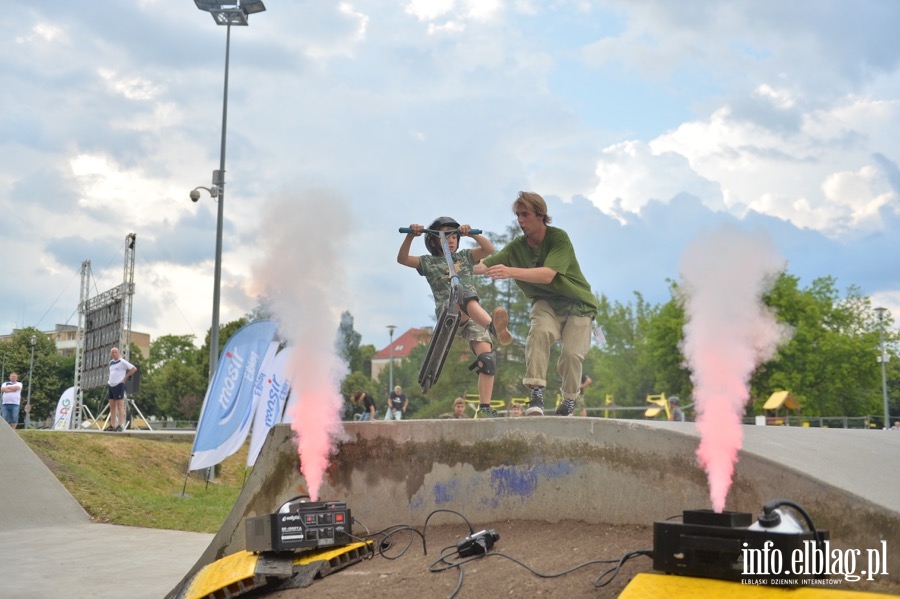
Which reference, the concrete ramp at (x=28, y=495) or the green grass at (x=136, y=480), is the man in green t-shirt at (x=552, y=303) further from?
the concrete ramp at (x=28, y=495)

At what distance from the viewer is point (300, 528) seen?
5.16 meters

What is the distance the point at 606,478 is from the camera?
4.93 meters

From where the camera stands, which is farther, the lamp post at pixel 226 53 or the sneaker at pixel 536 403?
the lamp post at pixel 226 53

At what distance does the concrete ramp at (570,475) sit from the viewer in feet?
12.9

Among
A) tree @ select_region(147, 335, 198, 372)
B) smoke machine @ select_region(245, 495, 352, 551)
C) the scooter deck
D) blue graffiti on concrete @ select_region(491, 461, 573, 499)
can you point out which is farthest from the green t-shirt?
tree @ select_region(147, 335, 198, 372)

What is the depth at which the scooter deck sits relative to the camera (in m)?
7.07

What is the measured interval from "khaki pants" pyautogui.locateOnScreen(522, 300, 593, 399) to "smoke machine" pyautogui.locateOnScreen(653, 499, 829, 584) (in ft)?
10.7

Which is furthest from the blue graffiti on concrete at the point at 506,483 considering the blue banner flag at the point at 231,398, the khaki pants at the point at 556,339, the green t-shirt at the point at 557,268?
the blue banner flag at the point at 231,398

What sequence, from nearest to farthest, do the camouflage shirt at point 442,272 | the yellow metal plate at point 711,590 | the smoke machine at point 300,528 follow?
the yellow metal plate at point 711,590 → the smoke machine at point 300,528 → the camouflage shirt at point 442,272

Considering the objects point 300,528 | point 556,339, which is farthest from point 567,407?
point 300,528

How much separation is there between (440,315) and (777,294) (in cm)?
4072

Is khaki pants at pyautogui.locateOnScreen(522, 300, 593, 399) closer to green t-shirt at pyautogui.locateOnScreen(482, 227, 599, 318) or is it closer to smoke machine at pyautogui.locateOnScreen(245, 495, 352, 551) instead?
green t-shirt at pyautogui.locateOnScreen(482, 227, 599, 318)

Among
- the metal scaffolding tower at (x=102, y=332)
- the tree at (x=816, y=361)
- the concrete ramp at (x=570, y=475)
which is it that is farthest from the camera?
the tree at (x=816, y=361)

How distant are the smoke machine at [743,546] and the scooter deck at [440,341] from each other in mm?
3698
